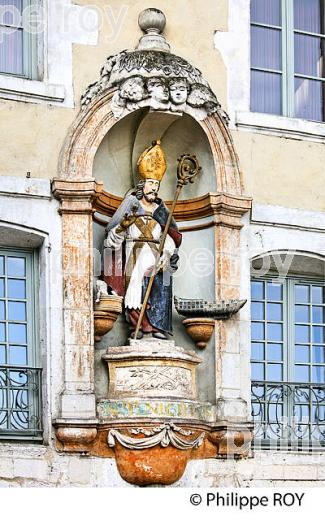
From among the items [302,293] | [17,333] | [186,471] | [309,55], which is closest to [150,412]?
[186,471]

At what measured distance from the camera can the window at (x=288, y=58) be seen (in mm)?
19562

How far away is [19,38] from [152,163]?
1.73 meters

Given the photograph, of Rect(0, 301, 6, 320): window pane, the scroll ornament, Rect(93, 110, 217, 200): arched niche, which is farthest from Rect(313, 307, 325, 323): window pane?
Rect(0, 301, 6, 320): window pane

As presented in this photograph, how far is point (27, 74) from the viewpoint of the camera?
18406 mm

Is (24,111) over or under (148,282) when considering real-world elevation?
over

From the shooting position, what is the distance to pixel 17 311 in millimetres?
18141

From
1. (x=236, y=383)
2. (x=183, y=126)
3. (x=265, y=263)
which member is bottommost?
(x=236, y=383)

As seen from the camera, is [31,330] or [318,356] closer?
[31,330]

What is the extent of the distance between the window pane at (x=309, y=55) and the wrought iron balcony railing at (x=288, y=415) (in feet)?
10.6

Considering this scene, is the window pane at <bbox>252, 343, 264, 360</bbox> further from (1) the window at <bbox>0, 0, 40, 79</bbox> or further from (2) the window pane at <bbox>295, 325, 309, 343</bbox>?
(1) the window at <bbox>0, 0, 40, 79</bbox>

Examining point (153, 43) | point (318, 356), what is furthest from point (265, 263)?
point (153, 43)

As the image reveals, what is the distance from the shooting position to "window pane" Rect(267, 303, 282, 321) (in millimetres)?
19422

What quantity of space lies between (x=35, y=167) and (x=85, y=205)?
1.90 feet

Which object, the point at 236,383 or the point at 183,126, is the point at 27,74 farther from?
the point at 236,383
